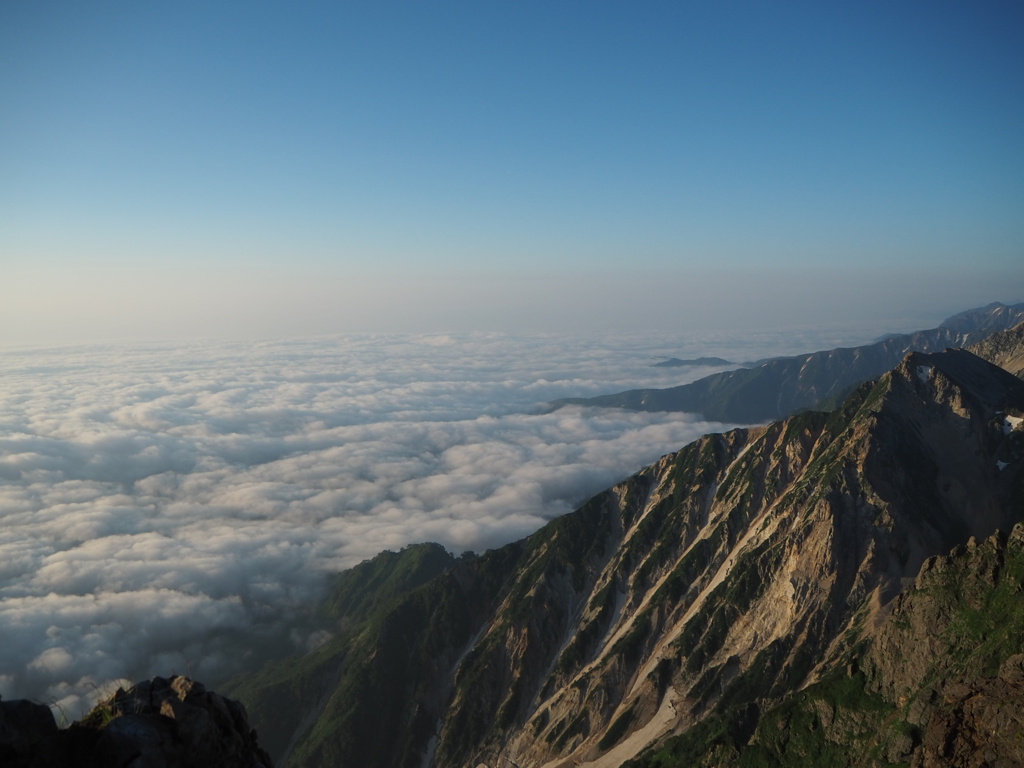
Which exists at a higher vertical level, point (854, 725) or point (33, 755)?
point (33, 755)

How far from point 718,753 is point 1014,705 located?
74818mm

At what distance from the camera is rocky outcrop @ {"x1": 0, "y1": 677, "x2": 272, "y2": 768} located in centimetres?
2538

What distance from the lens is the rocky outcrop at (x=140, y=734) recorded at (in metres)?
25.4

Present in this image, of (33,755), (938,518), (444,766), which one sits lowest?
(444,766)

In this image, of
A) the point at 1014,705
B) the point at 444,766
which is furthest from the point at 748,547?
the point at 1014,705

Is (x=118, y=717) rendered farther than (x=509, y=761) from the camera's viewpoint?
No

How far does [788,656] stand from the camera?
152875mm

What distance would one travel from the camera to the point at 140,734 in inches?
1065

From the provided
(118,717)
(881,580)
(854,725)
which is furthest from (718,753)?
(118,717)

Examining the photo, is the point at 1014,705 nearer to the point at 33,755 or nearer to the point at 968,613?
the point at 968,613

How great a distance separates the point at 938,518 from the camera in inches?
7067

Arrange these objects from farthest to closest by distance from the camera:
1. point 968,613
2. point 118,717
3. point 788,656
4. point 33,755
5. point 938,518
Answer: point 938,518, point 788,656, point 968,613, point 118,717, point 33,755

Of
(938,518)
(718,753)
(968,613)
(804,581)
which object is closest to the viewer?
(968,613)

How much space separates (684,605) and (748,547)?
88.1 feet
